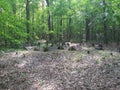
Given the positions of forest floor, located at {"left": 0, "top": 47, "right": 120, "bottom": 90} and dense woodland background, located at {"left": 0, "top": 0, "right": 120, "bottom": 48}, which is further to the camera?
dense woodland background, located at {"left": 0, "top": 0, "right": 120, "bottom": 48}

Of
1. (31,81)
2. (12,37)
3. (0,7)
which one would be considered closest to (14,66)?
(12,37)

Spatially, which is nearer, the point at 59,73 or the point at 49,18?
the point at 59,73

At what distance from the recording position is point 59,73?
31.0 ft

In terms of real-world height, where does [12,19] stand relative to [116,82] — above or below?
above

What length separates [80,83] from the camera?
816 centimetres

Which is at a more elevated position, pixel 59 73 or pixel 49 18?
pixel 49 18

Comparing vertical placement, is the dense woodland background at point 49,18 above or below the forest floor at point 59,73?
above

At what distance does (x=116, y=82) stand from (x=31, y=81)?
356 cm

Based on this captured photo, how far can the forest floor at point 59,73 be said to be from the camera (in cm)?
808

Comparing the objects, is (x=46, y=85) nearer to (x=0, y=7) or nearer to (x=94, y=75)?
(x=94, y=75)

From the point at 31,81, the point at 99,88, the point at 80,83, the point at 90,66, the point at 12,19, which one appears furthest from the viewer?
the point at 12,19

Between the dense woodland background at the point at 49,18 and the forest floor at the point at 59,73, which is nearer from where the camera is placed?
the forest floor at the point at 59,73

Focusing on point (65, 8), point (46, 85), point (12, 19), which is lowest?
point (46, 85)

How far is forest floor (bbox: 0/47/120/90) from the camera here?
808 centimetres
